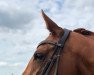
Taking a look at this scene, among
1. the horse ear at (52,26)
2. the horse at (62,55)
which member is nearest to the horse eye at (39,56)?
the horse at (62,55)

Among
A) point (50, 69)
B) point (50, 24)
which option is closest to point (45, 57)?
point (50, 69)

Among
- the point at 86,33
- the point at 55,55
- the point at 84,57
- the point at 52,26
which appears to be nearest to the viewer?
the point at 84,57

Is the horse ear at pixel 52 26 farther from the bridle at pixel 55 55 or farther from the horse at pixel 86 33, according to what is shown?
the horse at pixel 86 33

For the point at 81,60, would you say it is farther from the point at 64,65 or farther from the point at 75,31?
the point at 75,31

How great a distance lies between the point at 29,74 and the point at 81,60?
975 mm

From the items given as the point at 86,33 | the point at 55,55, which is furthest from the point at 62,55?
the point at 86,33

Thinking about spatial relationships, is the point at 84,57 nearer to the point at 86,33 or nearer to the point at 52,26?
the point at 86,33

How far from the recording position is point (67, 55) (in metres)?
4.46

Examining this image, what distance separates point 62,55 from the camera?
14.9 feet

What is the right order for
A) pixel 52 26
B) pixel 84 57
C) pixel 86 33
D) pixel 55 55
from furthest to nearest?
pixel 86 33
pixel 52 26
pixel 55 55
pixel 84 57

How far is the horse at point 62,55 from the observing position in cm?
442

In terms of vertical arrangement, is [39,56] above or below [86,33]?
below

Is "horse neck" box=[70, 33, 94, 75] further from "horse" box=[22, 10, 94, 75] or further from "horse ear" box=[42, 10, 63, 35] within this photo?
"horse ear" box=[42, 10, 63, 35]

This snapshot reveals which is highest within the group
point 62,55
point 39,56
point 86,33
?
point 86,33
